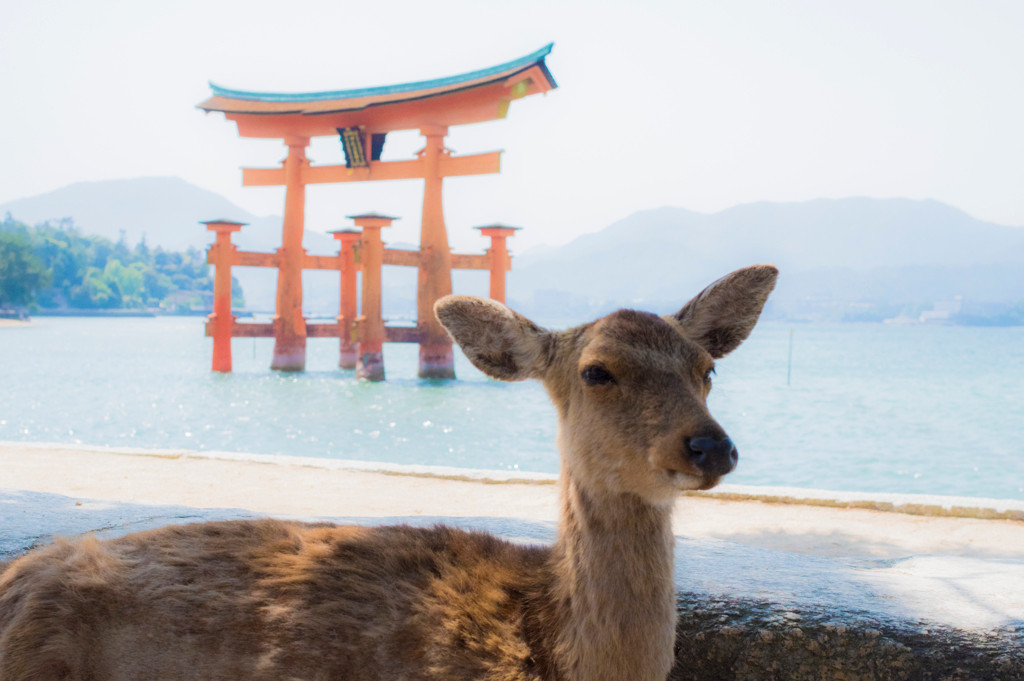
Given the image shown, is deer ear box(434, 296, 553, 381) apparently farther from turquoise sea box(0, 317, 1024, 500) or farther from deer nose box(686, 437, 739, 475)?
turquoise sea box(0, 317, 1024, 500)

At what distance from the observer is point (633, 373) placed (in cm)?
226

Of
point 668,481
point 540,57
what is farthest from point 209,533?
point 540,57

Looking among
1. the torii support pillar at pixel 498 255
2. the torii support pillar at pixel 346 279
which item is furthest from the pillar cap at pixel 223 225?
the torii support pillar at pixel 498 255

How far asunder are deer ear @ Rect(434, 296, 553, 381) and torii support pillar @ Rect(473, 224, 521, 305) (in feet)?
70.0

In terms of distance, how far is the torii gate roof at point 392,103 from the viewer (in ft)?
66.7

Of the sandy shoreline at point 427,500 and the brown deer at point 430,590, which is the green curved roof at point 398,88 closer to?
the sandy shoreline at point 427,500

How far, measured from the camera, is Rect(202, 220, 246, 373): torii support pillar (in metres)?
25.4

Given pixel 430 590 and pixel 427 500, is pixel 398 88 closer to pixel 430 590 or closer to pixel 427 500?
pixel 427 500

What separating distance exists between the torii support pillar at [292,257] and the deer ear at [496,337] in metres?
23.6

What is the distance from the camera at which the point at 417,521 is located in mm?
3928

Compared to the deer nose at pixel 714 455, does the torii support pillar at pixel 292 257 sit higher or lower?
higher

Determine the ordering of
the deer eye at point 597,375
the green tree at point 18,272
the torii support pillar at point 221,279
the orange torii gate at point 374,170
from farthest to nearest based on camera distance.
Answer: the green tree at point 18,272
the torii support pillar at point 221,279
the orange torii gate at point 374,170
the deer eye at point 597,375

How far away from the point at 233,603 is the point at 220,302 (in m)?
25.8

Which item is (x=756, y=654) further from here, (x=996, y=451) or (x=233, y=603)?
(x=996, y=451)
